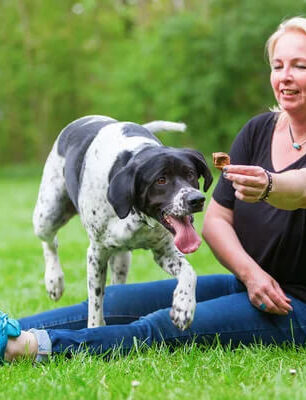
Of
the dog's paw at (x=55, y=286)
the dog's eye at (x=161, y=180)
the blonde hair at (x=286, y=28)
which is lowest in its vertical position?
the dog's paw at (x=55, y=286)

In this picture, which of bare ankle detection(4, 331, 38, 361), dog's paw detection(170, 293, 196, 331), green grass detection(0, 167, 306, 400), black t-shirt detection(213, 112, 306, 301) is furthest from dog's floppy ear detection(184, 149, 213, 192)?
bare ankle detection(4, 331, 38, 361)

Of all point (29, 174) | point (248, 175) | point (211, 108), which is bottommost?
point (29, 174)

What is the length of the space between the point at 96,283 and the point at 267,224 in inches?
36.3

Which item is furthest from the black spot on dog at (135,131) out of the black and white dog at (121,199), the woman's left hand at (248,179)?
the woman's left hand at (248,179)

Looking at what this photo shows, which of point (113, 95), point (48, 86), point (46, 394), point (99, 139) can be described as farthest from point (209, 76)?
point (46, 394)

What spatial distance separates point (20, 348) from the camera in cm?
289

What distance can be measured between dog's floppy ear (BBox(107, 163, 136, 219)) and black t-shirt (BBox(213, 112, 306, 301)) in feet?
1.99

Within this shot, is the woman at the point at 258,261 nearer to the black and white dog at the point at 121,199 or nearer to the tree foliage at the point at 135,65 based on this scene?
the black and white dog at the point at 121,199

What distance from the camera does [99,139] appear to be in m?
3.65

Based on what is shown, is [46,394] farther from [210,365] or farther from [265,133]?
[265,133]

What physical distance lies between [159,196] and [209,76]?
67.6 ft

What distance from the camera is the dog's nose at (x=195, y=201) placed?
278 centimetres

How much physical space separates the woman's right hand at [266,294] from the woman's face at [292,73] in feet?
2.44

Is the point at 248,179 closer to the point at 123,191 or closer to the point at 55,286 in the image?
the point at 123,191
